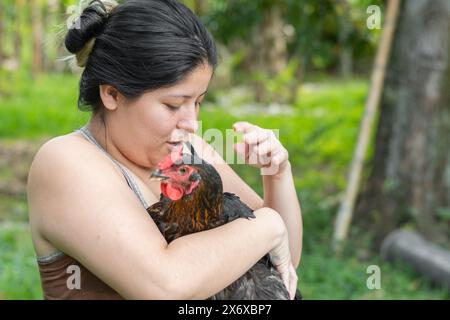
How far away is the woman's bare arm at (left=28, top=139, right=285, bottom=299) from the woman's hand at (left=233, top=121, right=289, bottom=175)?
5.6 inches

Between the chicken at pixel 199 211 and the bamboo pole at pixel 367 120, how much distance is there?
3161 mm

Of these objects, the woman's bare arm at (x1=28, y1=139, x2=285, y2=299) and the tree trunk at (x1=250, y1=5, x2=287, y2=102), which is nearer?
the woman's bare arm at (x1=28, y1=139, x2=285, y2=299)

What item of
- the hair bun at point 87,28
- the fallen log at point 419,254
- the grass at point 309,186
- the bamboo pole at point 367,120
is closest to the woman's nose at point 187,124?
the hair bun at point 87,28

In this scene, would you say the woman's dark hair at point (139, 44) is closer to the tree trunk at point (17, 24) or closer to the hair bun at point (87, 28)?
the hair bun at point (87, 28)

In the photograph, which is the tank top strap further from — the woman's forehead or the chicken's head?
A: the woman's forehead

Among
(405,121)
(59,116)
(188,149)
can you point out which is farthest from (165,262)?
(59,116)

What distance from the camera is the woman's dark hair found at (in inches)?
72.3

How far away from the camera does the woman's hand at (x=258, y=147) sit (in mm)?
1805

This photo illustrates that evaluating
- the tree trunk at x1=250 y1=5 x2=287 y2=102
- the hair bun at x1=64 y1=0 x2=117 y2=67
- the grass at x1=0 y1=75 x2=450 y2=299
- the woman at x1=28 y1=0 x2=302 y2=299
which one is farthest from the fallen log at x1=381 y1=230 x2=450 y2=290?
the tree trunk at x1=250 y1=5 x2=287 y2=102

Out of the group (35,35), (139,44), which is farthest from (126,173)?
(35,35)

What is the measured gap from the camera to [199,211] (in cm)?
185

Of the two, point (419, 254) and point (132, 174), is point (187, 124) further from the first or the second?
point (419, 254)
